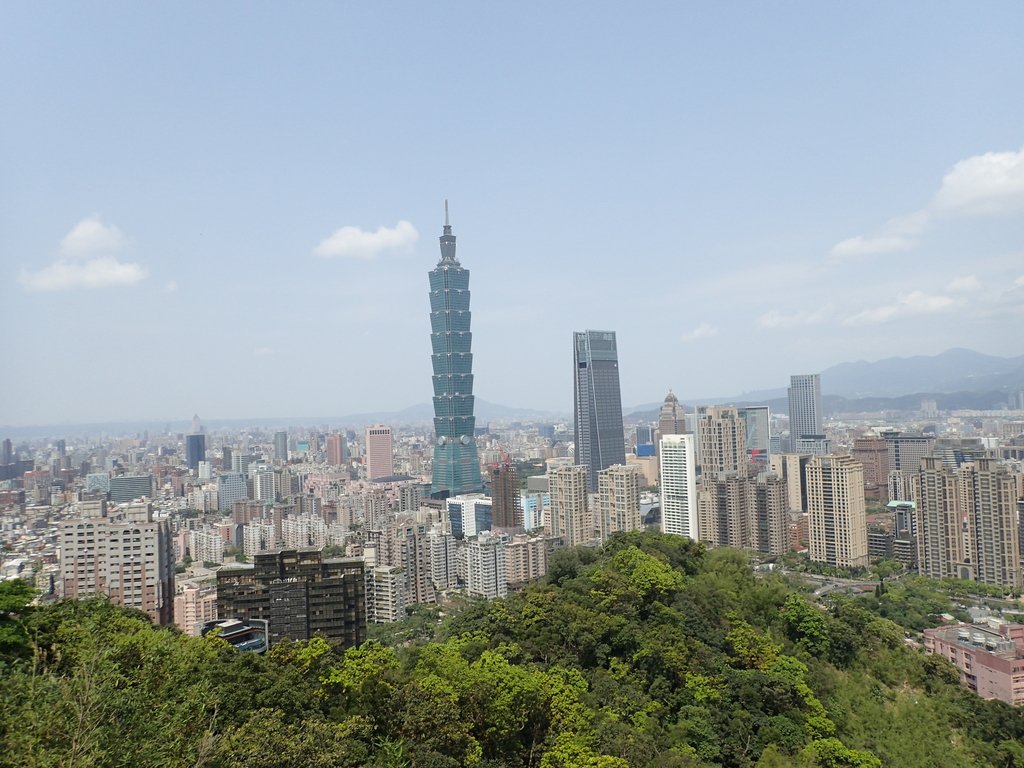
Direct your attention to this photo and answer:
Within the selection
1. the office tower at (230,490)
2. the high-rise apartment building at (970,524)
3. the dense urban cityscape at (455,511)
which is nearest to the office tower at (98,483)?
→ the dense urban cityscape at (455,511)

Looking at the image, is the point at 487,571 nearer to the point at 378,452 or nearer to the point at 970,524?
the point at 970,524

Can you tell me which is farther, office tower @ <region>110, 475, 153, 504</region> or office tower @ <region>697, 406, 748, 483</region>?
office tower @ <region>697, 406, 748, 483</region>

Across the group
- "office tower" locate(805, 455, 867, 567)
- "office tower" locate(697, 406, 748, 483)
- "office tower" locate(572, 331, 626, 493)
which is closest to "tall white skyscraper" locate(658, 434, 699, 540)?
"office tower" locate(805, 455, 867, 567)

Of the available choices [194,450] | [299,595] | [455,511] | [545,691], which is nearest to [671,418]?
[455,511]

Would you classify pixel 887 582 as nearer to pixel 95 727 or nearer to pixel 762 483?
pixel 762 483

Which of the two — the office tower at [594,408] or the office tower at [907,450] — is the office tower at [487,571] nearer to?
the office tower at [594,408]

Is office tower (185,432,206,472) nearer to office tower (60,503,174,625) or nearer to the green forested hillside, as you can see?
office tower (60,503,174,625)
